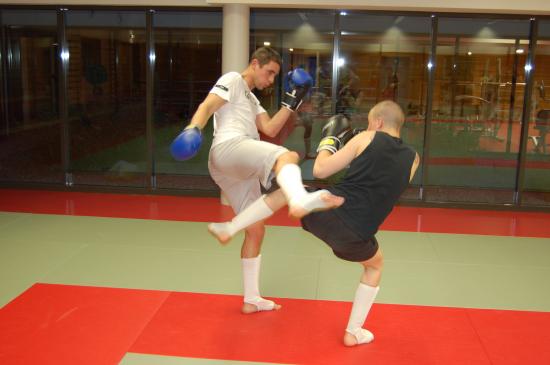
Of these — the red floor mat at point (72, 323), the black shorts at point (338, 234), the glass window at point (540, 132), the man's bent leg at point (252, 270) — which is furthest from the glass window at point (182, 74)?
the black shorts at point (338, 234)

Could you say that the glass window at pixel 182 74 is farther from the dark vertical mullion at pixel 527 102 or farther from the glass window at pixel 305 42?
the dark vertical mullion at pixel 527 102

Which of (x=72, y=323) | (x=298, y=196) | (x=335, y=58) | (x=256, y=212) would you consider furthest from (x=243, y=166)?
(x=335, y=58)

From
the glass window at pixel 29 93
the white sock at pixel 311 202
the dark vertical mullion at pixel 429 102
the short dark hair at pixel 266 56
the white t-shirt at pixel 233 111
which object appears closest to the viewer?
the white sock at pixel 311 202

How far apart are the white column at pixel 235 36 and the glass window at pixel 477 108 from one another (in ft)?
7.39

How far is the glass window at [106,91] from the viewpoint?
688cm

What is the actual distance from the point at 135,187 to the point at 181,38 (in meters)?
1.92

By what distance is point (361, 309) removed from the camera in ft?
9.63

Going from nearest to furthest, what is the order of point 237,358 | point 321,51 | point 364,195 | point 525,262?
1. point 364,195
2. point 237,358
3. point 525,262
4. point 321,51

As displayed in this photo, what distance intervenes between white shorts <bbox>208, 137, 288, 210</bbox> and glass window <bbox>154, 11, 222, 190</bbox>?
360cm

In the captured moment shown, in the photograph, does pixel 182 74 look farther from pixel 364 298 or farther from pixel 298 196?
pixel 298 196

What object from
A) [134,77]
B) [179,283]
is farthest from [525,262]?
[134,77]

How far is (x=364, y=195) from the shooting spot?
263 centimetres

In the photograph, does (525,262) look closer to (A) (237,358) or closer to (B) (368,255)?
(B) (368,255)

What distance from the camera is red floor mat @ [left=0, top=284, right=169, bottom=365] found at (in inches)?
110
